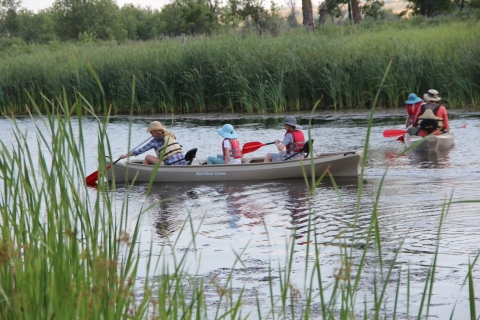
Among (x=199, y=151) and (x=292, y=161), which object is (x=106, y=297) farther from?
(x=199, y=151)

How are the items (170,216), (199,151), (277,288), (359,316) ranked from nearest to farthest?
1. (359,316)
2. (277,288)
3. (170,216)
4. (199,151)

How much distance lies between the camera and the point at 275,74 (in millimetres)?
20953

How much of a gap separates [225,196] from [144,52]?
14.0 metres

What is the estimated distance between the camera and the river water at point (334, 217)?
6.27m

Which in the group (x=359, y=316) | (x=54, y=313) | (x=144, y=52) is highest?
(x=144, y=52)

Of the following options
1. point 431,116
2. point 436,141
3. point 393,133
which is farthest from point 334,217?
point 393,133

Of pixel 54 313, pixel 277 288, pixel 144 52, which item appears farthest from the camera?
pixel 144 52

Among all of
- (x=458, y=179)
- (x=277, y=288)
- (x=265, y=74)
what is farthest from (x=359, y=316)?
(x=265, y=74)

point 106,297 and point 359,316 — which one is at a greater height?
point 106,297

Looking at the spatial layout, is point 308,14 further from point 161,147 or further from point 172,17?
point 172,17

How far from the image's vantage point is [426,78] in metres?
19.4

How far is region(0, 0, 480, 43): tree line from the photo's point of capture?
45125 mm

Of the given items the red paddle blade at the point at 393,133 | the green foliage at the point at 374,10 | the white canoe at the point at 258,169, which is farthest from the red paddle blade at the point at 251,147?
the green foliage at the point at 374,10

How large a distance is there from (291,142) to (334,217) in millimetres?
3130
